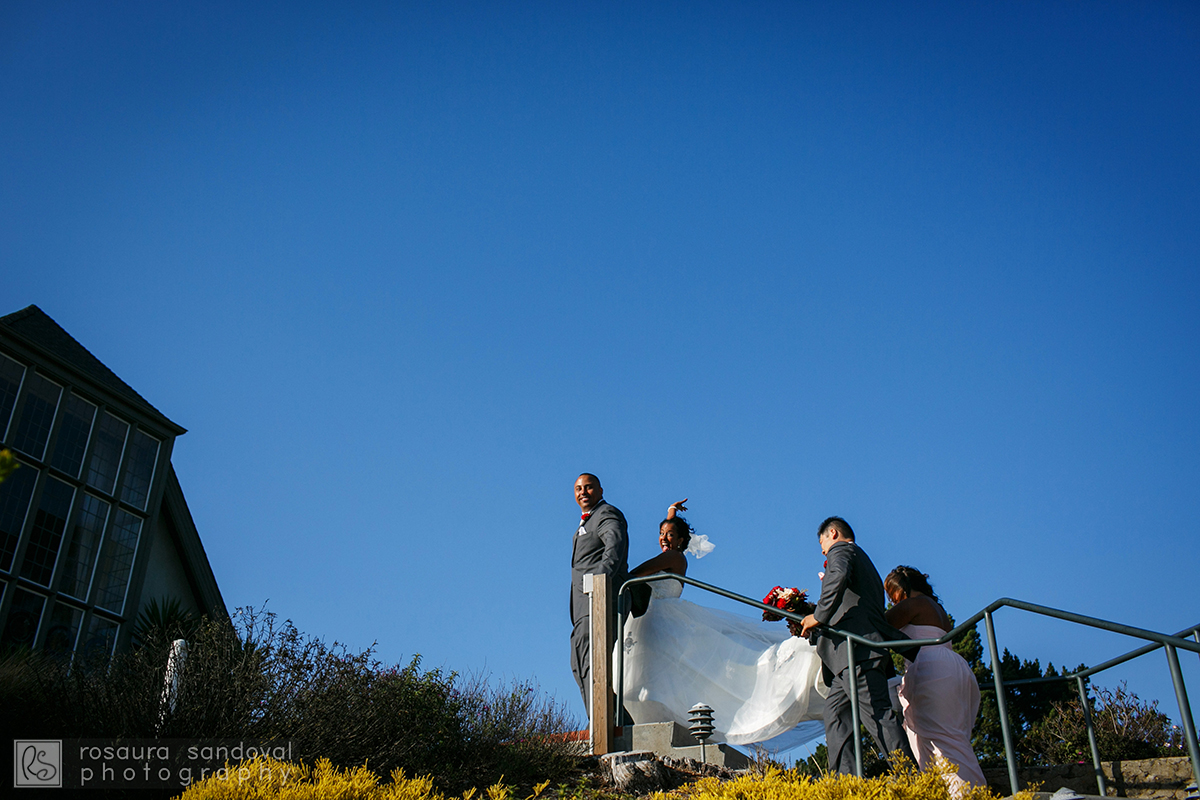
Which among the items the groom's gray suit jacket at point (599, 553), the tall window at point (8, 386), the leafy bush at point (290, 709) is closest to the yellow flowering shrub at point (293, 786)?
the leafy bush at point (290, 709)

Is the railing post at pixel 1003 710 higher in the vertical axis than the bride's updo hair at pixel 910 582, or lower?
lower

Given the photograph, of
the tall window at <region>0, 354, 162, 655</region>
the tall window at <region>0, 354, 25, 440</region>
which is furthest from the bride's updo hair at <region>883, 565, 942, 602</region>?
the tall window at <region>0, 354, 25, 440</region>

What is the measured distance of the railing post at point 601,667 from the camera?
21.2ft

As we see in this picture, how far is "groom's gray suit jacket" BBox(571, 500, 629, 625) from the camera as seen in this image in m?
7.05

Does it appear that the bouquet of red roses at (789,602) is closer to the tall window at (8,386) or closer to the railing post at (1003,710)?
the railing post at (1003,710)

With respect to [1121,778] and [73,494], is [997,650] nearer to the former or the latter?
[1121,778]

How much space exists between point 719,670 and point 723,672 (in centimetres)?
3

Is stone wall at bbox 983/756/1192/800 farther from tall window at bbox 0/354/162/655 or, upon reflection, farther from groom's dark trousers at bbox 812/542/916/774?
tall window at bbox 0/354/162/655

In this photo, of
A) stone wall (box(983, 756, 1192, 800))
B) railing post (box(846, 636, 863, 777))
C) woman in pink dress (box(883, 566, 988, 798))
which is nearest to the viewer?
railing post (box(846, 636, 863, 777))

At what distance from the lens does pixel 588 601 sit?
277 inches

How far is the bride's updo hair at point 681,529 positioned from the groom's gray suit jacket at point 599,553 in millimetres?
712

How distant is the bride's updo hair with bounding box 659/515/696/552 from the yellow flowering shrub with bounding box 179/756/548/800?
3574 millimetres

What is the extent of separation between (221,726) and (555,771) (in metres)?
2.10

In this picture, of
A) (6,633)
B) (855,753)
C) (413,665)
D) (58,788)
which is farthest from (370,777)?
(6,633)
